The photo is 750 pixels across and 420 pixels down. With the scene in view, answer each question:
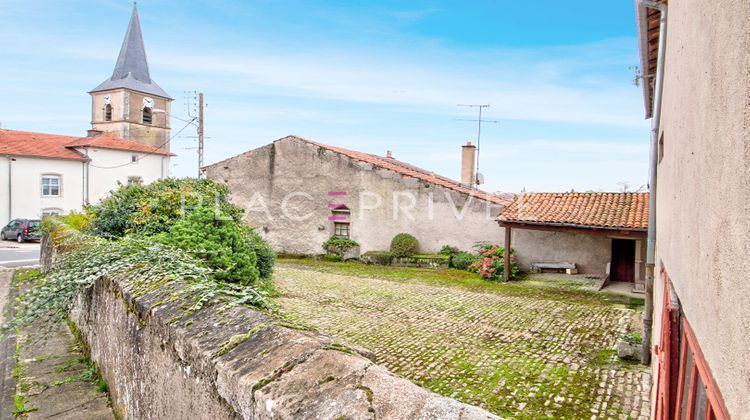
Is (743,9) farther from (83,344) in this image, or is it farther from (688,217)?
(83,344)

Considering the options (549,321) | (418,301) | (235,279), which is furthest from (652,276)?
(235,279)

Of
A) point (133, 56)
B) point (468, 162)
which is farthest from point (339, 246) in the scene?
point (133, 56)

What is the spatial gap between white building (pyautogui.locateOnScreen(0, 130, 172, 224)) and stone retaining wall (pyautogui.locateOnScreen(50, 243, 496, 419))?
27.9 metres

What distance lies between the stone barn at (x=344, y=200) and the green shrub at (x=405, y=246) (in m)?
0.30

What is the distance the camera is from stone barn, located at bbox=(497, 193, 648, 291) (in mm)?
14453

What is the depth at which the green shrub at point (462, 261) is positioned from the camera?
17.6m

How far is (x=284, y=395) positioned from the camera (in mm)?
2023

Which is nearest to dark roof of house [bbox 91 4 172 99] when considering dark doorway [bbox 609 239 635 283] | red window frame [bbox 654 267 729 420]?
dark doorway [bbox 609 239 635 283]

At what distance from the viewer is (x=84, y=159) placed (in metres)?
33.4

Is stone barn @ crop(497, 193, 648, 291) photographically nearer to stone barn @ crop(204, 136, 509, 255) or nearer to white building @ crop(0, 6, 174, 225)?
stone barn @ crop(204, 136, 509, 255)

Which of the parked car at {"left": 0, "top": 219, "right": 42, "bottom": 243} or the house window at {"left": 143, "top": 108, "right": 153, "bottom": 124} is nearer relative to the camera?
the parked car at {"left": 0, "top": 219, "right": 42, "bottom": 243}

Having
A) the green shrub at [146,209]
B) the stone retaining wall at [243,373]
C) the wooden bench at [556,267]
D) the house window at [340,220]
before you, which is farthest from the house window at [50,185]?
the stone retaining wall at [243,373]

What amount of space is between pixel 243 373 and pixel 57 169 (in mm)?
36450

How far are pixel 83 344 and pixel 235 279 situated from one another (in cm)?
232
